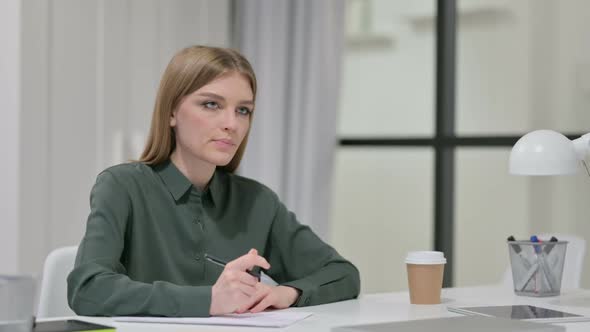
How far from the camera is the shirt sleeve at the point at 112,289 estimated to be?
1.62 meters

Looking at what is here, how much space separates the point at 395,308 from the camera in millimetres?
1841

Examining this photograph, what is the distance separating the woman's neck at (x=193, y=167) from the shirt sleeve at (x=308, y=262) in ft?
0.74

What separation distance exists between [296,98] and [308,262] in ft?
6.05

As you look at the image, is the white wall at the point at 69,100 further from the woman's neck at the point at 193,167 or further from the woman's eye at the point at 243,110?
the woman's eye at the point at 243,110

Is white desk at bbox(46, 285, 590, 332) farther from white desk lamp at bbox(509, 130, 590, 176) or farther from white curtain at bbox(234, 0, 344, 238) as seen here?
white curtain at bbox(234, 0, 344, 238)

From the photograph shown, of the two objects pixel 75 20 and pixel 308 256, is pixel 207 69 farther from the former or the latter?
Answer: pixel 75 20

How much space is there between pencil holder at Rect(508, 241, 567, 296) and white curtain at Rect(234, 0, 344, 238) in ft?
5.91

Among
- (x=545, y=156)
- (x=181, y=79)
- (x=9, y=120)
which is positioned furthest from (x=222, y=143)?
(x=9, y=120)

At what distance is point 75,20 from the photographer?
3322 millimetres

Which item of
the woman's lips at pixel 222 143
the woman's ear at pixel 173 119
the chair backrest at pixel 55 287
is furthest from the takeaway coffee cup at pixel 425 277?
the chair backrest at pixel 55 287

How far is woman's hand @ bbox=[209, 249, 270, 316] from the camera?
5.35ft

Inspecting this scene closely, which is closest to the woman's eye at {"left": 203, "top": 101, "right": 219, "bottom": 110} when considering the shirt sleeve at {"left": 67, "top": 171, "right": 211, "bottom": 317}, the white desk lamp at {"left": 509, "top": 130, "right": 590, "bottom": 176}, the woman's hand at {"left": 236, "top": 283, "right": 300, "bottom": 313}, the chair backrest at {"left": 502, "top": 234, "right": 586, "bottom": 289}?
the shirt sleeve at {"left": 67, "top": 171, "right": 211, "bottom": 317}

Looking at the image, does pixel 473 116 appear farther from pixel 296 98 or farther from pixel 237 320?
pixel 237 320

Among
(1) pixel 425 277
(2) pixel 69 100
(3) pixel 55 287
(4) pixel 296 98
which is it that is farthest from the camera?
(4) pixel 296 98
